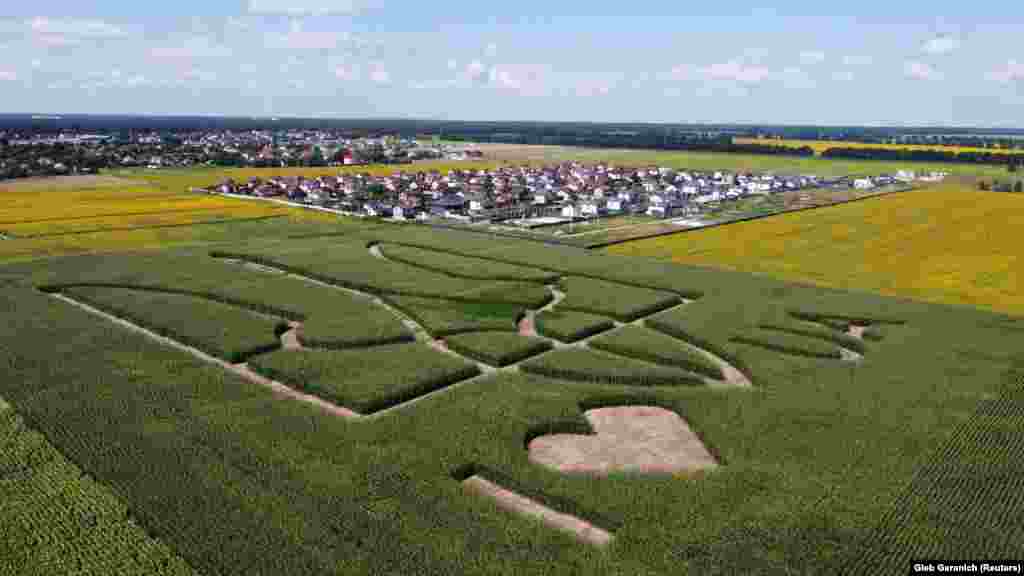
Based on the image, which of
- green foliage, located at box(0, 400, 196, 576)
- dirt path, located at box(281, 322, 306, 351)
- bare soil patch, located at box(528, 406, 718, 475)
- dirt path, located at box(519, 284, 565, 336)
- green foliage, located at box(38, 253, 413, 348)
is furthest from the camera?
dirt path, located at box(519, 284, 565, 336)

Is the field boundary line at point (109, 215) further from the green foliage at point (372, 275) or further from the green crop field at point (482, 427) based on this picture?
the green crop field at point (482, 427)

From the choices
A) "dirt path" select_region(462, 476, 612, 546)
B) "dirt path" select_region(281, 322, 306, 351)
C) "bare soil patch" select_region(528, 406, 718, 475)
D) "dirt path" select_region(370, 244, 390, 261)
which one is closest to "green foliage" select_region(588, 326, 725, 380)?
"bare soil patch" select_region(528, 406, 718, 475)

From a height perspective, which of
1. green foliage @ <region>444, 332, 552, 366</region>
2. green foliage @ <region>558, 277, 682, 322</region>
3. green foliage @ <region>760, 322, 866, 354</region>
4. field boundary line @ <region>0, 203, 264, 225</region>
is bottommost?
green foliage @ <region>444, 332, 552, 366</region>

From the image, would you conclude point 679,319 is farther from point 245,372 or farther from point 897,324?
point 245,372

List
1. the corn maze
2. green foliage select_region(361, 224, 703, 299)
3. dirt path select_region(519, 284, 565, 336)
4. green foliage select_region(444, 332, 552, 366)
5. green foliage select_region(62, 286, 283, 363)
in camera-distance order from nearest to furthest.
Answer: the corn maze → green foliage select_region(444, 332, 552, 366) → green foliage select_region(62, 286, 283, 363) → dirt path select_region(519, 284, 565, 336) → green foliage select_region(361, 224, 703, 299)

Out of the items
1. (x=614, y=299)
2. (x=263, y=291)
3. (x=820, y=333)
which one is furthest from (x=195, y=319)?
(x=820, y=333)

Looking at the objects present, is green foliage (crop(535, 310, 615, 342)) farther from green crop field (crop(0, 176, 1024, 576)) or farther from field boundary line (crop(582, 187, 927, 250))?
field boundary line (crop(582, 187, 927, 250))
